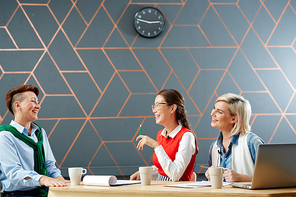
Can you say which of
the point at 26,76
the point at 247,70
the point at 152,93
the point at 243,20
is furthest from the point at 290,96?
the point at 26,76

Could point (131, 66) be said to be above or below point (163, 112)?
above

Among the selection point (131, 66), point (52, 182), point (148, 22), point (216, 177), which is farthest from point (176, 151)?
point (148, 22)

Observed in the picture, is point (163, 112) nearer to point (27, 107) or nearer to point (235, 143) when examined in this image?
point (235, 143)

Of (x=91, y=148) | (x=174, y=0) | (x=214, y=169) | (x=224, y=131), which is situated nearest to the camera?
A: (x=214, y=169)

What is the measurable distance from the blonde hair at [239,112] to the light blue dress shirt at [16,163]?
1.22 m

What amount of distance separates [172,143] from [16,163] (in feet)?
3.26

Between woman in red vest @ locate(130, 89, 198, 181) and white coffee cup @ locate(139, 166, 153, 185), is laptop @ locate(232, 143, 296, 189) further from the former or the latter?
woman in red vest @ locate(130, 89, 198, 181)

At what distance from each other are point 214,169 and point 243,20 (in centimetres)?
240

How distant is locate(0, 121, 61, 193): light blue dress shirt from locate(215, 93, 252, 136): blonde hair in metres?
1.22

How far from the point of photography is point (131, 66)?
9.83 feet

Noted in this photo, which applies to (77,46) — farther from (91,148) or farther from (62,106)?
(91,148)

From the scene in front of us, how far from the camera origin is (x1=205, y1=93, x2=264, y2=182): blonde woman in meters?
1.68

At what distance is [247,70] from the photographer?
10.1 feet

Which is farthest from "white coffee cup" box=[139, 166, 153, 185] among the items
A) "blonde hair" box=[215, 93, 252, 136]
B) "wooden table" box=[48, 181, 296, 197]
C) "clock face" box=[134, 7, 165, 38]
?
"clock face" box=[134, 7, 165, 38]
